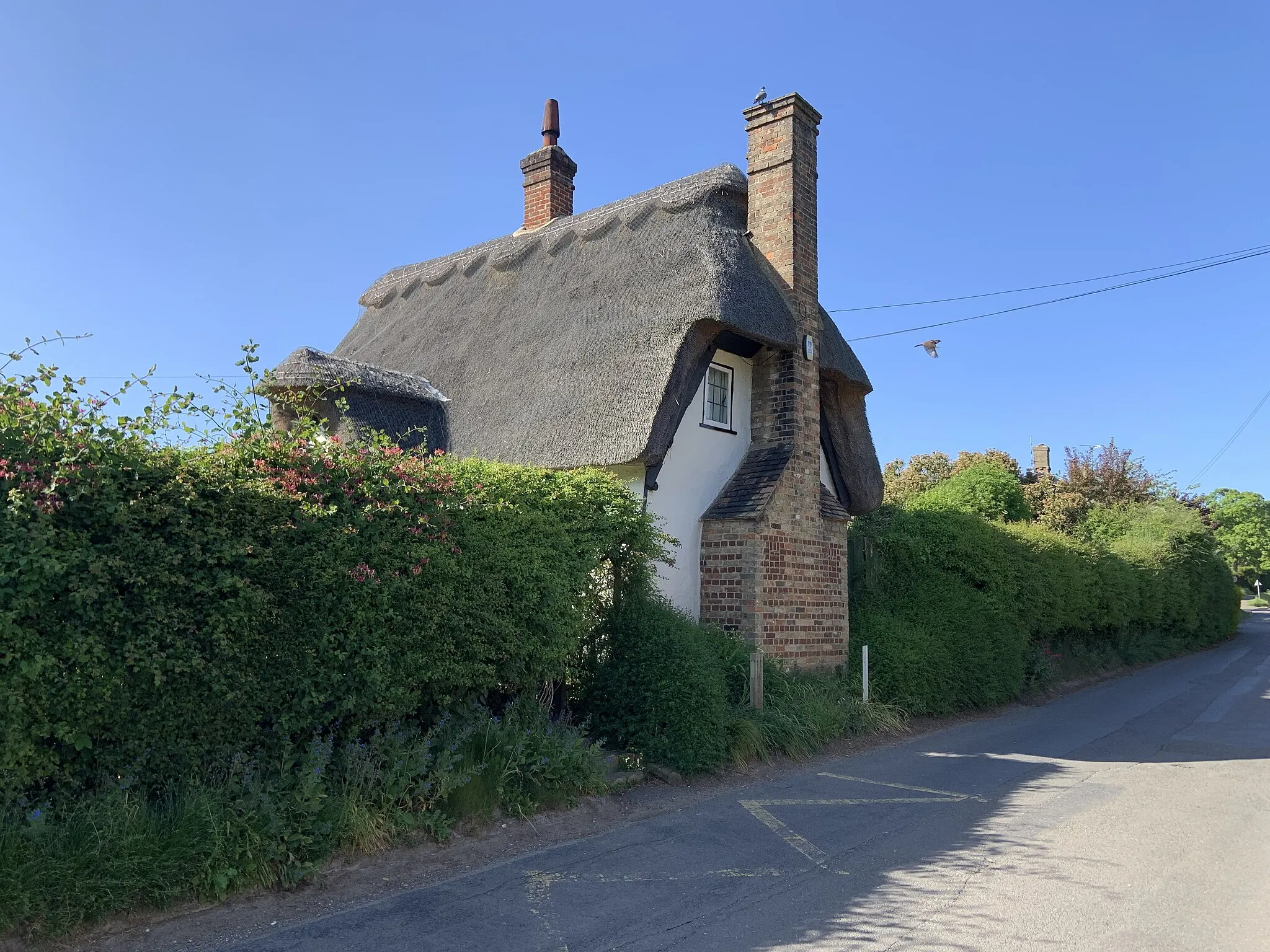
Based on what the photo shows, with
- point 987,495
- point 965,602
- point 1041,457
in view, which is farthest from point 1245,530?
point 965,602

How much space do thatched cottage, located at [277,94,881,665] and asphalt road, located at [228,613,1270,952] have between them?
2853 millimetres

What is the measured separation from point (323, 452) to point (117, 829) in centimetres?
246

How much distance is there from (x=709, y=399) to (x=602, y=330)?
169cm

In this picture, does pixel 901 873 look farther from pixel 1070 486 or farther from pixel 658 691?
pixel 1070 486

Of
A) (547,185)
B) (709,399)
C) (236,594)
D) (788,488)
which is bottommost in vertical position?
(236,594)

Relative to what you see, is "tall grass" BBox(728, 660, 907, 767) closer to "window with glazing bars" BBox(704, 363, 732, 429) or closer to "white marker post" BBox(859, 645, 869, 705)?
"white marker post" BBox(859, 645, 869, 705)

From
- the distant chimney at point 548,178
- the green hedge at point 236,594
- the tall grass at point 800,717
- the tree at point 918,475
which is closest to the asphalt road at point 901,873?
the tall grass at point 800,717

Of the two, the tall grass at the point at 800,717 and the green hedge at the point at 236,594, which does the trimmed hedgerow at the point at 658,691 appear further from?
the green hedge at the point at 236,594

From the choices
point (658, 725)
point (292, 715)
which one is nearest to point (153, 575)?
point (292, 715)

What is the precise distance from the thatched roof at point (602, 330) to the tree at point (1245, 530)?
65.5 m

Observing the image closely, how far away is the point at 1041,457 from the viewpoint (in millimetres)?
36125

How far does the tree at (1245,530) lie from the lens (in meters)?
65.8

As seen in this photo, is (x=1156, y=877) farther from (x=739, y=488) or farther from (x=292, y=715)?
(x=739, y=488)

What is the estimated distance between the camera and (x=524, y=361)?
12.8 m
